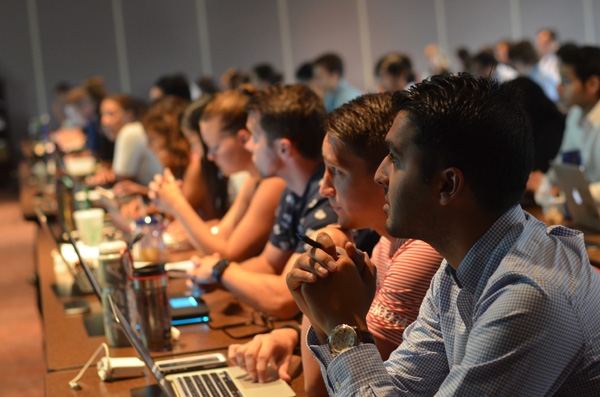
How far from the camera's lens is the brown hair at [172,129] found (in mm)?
4422

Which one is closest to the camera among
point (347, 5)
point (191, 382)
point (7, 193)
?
point (191, 382)

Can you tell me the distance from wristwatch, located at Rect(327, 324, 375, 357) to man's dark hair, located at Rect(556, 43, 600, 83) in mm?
3032

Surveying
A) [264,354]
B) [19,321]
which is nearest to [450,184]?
[264,354]

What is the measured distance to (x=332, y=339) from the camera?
132 centimetres

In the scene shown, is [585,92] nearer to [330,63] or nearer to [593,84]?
[593,84]

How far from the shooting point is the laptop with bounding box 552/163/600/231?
291cm

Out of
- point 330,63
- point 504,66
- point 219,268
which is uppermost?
point 330,63

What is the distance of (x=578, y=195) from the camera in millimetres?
3000

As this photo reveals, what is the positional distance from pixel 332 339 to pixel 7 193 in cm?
1074

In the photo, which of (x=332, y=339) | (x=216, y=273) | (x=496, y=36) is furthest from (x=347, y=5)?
(x=332, y=339)

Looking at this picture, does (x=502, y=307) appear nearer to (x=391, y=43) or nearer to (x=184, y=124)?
(x=184, y=124)

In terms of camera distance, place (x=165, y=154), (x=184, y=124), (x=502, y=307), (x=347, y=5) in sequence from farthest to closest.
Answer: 1. (x=347, y=5)
2. (x=165, y=154)
3. (x=184, y=124)
4. (x=502, y=307)

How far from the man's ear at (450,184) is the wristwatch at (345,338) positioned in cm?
28

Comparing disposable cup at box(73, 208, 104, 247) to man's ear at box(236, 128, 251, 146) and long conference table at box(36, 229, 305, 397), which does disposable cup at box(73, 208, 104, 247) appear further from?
man's ear at box(236, 128, 251, 146)
